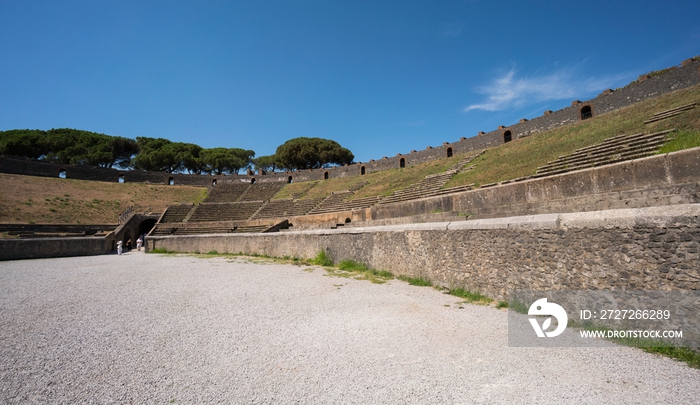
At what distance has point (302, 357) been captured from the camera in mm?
3574

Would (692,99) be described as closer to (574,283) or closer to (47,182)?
(574,283)

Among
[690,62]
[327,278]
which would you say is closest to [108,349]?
[327,278]

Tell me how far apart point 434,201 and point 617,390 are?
10784 millimetres

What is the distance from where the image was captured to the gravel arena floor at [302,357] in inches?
108

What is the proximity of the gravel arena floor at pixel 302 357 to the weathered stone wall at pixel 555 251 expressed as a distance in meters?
0.74

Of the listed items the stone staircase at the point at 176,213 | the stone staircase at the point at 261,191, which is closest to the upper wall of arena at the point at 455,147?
the stone staircase at the point at 261,191

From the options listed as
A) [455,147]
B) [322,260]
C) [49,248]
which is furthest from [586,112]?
[49,248]

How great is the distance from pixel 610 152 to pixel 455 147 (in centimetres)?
2259

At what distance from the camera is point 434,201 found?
13242 mm

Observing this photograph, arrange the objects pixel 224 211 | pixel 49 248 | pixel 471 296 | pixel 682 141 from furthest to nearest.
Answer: pixel 224 211
pixel 49 248
pixel 682 141
pixel 471 296

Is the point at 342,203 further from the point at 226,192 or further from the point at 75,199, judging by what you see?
the point at 75,199

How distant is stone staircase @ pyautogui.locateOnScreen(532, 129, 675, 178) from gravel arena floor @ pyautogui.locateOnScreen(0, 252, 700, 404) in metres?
7.64

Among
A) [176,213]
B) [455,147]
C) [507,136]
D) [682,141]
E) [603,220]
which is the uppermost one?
[455,147]

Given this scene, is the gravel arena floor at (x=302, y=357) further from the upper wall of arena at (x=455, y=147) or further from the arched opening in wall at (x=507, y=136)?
the arched opening in wall at (x=507, y=136)
